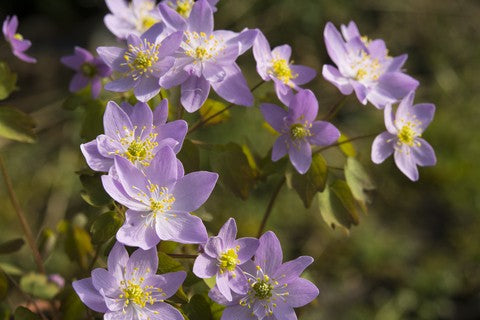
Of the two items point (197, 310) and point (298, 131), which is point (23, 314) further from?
point (298, 131)

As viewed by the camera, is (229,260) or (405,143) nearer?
(229,260)

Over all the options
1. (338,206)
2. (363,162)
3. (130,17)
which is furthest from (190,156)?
(363,162)

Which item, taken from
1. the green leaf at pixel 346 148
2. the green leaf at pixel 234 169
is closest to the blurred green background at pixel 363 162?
the green leaf at pixel 346 148

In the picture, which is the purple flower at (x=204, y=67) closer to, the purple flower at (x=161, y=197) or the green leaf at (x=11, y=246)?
the purple flower at (x=161, y=197)

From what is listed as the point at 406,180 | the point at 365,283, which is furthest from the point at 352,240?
the point at 406,180

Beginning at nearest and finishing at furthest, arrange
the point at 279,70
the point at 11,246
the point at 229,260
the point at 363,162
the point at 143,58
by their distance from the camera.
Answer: the point at 229,260, the point at 143,58, the point at 279,70, the point at 11,246, the point at 363,162

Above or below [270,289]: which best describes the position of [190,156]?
above
